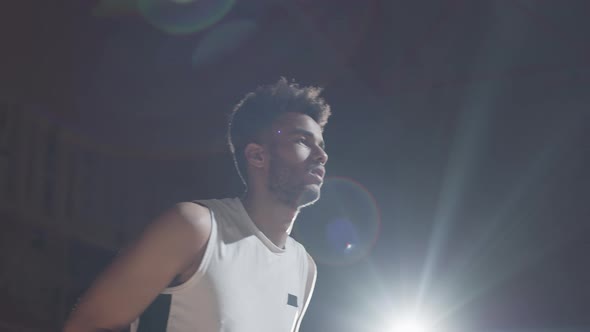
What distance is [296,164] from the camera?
1.84 meters

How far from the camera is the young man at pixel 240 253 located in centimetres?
146

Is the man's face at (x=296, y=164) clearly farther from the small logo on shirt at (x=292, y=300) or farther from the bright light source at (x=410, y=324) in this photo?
the bright light source at (x=410, y=324)

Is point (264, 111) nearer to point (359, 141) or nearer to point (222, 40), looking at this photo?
point (359, 141)

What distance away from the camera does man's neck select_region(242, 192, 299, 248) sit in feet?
5.96

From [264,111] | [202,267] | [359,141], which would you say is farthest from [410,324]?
[202,267]

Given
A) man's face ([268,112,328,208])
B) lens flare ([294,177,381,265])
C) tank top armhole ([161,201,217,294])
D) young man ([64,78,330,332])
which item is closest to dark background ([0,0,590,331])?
lens flare ([294,177,381,265])

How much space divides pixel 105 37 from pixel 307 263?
171 inches

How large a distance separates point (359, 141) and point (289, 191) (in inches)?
129

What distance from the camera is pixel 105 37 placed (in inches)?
223

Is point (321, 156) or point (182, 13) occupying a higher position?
point (182, 13)

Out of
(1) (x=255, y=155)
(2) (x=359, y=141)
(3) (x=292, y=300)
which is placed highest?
(2) (x=359, y=141)

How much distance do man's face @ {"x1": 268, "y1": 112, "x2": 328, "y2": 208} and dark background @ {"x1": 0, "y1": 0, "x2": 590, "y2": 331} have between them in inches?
111

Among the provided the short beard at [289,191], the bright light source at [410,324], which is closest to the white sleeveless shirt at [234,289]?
the short beard at [289,191]

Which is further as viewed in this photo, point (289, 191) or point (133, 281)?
point (289, 191)
